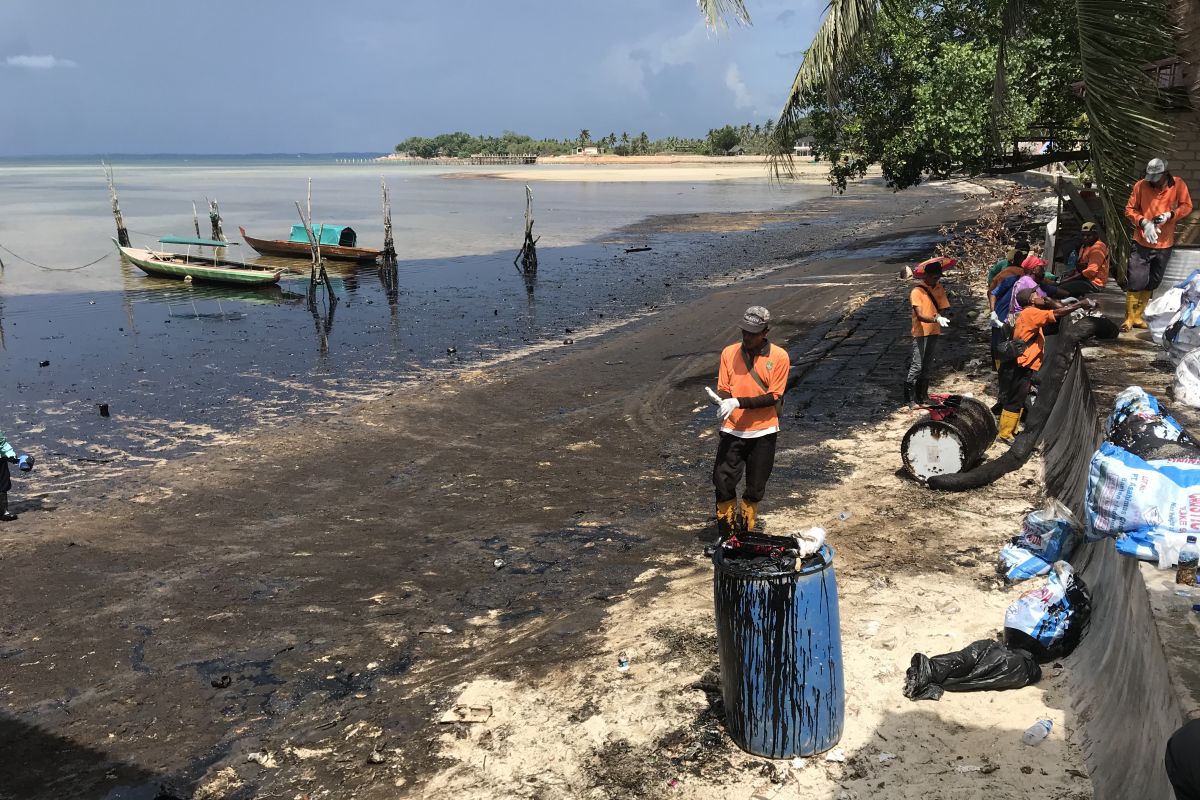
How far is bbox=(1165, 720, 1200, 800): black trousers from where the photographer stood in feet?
8.09

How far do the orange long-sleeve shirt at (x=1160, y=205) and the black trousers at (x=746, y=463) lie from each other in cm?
487

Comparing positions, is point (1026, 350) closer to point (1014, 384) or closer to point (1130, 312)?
point (1014, 384)

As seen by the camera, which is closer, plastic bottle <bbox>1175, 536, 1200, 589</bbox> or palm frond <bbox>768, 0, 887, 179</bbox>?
plastic bottle <bbox>1175, 536, 1200, 589</bbox>

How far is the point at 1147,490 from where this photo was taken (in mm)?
4398

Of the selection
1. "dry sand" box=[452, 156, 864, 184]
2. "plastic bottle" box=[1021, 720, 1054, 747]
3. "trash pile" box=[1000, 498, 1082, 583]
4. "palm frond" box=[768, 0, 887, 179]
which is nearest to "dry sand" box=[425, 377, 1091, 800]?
"plastic bottle" box=[1021, 720, 1054, 747]

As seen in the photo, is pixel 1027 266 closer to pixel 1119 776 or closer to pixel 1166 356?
pixel 1166 356

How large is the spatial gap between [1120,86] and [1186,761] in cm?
536

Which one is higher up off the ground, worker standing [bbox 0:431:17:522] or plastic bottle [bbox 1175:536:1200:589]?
plastic bottle [bbox 1175:536:1200:589]

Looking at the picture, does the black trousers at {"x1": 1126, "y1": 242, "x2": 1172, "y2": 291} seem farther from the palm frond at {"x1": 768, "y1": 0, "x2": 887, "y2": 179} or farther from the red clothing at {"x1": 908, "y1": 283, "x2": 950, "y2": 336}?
the palm frond at {"x1": 768, "y1": 0, "x2": 887, "y2": 179}

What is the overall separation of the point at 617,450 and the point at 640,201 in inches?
2304

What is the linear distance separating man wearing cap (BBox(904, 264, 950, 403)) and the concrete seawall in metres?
3.75

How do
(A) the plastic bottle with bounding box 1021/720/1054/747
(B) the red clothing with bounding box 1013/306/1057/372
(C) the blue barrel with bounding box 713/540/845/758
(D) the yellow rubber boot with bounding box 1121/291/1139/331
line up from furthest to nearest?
(D) the yellow rubber boot with bounding box 1121/291/1139/331 < (B) the red clothing with bounding box 1013/306/1057/372 < (A) the plastic bottle with bounding box 1021/720/1054/747 < (C) the blue barrel with bounding box 713/540/845/758

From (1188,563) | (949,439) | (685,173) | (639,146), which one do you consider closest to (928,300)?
(949,439)

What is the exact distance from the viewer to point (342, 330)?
22766 millimetres
